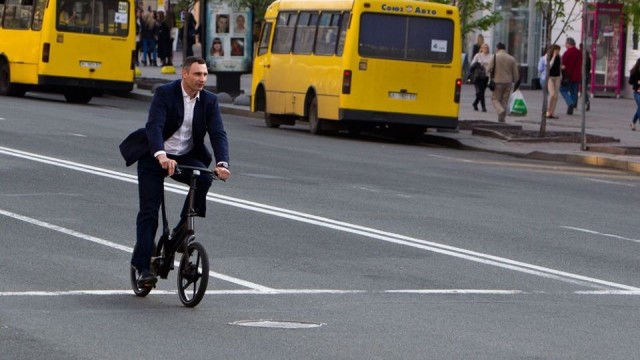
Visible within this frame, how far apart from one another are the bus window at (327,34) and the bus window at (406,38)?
0.76m

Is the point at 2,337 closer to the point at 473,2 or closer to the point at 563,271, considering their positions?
the point at 563,271

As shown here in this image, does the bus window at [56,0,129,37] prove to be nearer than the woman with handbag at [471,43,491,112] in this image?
Yes

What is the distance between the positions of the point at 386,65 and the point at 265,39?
4447 millimetres

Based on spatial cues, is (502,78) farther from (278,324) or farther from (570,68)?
(278,324)

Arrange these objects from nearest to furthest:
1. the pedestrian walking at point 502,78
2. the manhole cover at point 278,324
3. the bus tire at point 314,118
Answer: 1. the manhole cover at point 278,324
2. the bus tire at point 314,118
3. the pedestrian walking at point 502,78

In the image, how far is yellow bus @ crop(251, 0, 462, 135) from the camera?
28.7m

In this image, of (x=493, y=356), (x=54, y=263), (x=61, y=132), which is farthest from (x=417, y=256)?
(x=61, y=132)

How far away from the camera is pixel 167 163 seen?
947 cm

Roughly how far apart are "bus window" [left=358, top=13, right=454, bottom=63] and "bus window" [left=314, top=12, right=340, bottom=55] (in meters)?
0.76

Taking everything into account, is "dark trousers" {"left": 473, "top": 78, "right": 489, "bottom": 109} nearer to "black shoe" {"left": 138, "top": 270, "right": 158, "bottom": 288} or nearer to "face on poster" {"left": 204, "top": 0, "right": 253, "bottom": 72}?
"face on poster" {"left": 204, "top": 0, "right": 253, "bottom": 72}

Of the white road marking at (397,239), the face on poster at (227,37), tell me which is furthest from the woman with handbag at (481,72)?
the white road marking at (397,239)

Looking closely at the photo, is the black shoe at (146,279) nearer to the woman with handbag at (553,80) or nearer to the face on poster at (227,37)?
the woman with handbag at (553,80)

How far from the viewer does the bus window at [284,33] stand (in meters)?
31.3

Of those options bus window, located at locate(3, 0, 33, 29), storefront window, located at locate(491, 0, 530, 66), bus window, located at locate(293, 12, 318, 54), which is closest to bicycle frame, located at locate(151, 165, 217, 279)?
bus window, located at locate(293, 12, 318, 54)
